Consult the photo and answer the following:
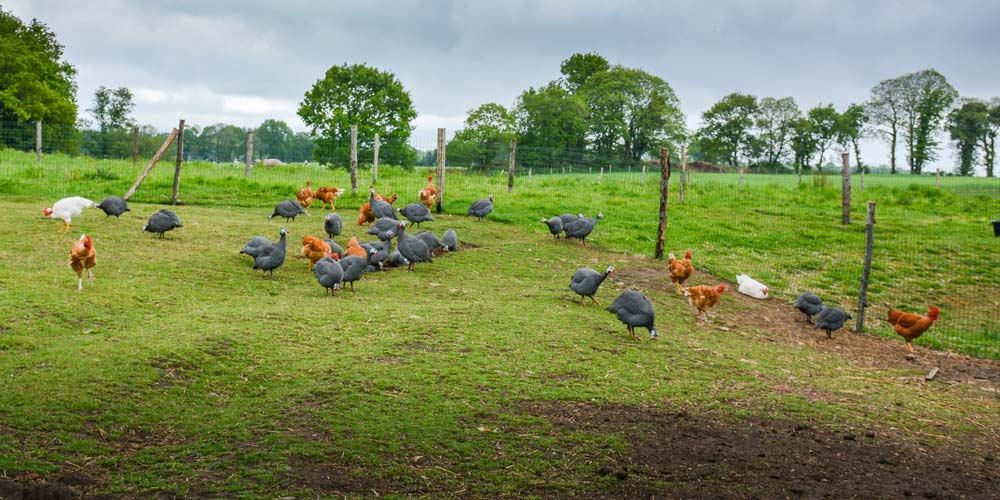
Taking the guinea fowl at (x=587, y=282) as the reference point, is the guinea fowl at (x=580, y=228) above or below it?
above

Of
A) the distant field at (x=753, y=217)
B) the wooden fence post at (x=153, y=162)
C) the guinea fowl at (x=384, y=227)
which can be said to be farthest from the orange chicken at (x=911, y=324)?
the wooden fence post at (x=153, y=162)

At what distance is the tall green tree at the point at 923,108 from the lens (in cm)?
6309

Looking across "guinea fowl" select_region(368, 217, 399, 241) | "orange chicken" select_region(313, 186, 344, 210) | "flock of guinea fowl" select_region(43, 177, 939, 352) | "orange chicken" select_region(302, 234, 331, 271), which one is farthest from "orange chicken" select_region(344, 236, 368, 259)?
"orange chicken" select_region(313, 186, 344, 210)

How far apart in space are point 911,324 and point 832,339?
3.74ft

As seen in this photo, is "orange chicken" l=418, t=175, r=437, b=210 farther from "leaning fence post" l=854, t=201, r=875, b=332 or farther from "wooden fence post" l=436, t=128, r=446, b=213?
"leaning fence post" l=854, t=201, r=875, b=332

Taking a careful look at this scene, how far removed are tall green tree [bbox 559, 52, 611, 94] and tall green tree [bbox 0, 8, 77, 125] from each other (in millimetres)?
43679

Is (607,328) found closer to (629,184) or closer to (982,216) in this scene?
(629,184)

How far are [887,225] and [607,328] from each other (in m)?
17.1

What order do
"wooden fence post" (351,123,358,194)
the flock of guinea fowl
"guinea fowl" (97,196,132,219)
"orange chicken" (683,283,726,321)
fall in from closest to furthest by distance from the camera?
the flock of guinea fowl < "orange chicken" (683,283,726,321) < "guinea fowl" (97,196,132,219) < "wooden fence post" (351,123,358,194)

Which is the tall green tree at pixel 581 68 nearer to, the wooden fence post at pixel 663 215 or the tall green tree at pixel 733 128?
the tall green tree at pixel 733 128

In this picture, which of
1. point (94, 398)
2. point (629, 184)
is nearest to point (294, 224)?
point (94, 398)

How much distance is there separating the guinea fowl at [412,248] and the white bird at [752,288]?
606 cm

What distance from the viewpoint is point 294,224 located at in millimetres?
16781

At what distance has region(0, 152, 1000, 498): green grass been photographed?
5562mm
